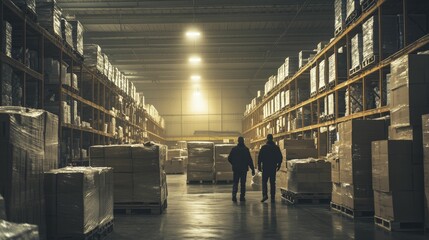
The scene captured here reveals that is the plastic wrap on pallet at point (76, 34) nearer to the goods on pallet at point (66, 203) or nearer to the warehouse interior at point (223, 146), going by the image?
the warehouse interior at point (223, 146)

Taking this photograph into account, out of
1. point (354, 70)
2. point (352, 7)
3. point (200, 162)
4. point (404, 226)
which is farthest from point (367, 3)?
point (200, 162)

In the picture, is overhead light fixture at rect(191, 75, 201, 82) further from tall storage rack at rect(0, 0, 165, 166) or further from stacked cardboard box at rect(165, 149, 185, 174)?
tall storage rack at rect(0, 0, 165, 166)

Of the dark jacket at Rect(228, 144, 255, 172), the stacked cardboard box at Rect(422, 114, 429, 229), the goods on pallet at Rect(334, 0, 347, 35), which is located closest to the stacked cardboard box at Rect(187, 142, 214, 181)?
the dark jacket at Rect(228, 144, 255, 172)

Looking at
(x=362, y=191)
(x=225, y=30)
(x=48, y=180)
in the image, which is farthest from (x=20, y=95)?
(x=225, y=30)

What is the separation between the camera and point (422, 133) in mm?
5887

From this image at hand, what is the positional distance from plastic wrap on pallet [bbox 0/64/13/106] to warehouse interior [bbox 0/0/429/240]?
0.02 meters

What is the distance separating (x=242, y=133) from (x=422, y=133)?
27.1 metres

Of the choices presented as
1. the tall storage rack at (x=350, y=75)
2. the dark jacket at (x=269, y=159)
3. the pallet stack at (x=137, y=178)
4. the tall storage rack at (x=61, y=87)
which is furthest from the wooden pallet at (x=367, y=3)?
the tall storage rack at (x=61, y=87)

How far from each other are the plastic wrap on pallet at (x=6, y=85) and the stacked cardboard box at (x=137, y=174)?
6.59 ft

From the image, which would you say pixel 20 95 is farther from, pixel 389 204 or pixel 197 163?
pixel 197 163

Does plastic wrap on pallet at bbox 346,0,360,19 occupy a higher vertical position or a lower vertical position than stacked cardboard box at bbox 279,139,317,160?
higher

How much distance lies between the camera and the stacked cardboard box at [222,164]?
51.5 ft

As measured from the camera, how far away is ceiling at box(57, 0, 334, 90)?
15.0 metres

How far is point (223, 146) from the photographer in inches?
620
